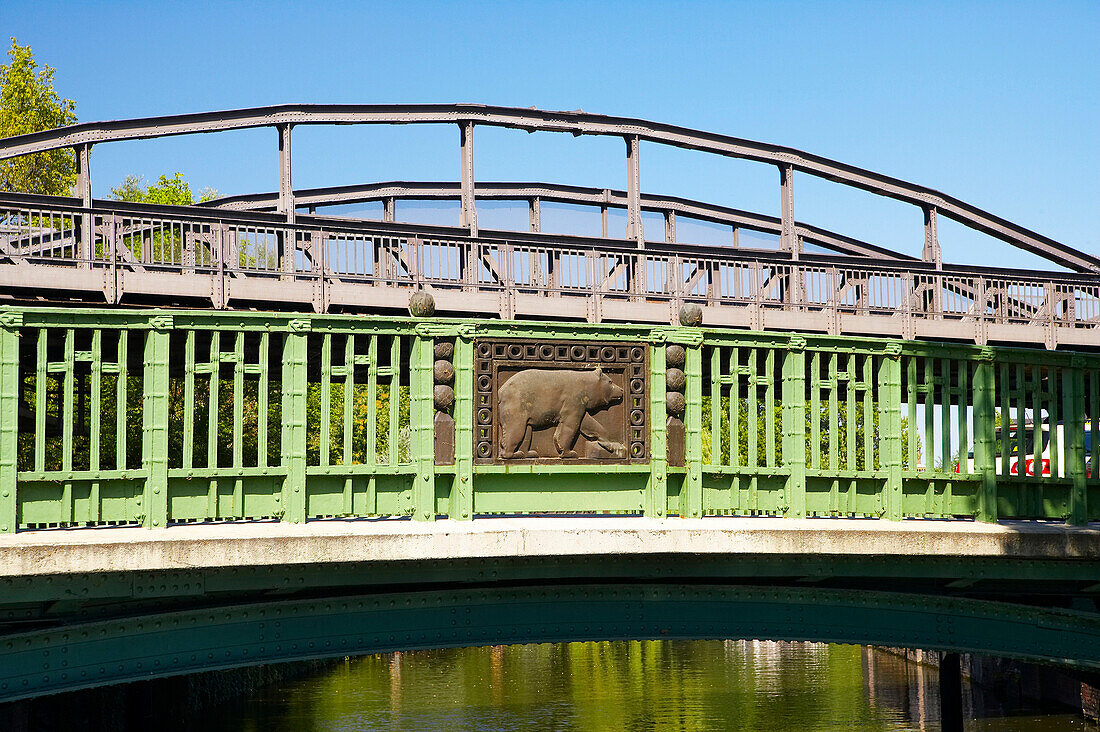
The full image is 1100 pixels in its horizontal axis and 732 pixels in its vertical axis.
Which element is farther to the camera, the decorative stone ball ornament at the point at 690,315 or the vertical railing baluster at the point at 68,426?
the decorative stone ball ornament at the point at 690,315

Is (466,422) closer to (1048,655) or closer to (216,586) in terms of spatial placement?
(216,586)

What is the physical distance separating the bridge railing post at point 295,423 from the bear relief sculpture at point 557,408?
60.5 inches

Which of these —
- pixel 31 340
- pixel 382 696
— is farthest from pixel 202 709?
pixel 31 340

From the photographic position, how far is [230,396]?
84.7ft

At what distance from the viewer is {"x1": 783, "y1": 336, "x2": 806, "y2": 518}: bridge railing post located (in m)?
9.51

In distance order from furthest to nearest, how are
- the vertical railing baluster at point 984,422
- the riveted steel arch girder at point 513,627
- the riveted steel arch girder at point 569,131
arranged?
the riveted steel arch girder at point 569,131 → the vertical railing baluster at point 984,422 → the riveted steel arch girder at point 513,627

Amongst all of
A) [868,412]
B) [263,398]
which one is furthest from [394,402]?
[868,412]

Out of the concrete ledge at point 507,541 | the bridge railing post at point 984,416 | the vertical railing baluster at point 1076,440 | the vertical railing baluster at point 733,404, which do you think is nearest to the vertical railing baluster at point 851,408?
the concrete ledge at point 507,541

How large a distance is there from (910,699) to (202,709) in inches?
764

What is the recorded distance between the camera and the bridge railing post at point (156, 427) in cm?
818

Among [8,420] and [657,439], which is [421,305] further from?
[8,420]

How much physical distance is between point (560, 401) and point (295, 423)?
2072mm

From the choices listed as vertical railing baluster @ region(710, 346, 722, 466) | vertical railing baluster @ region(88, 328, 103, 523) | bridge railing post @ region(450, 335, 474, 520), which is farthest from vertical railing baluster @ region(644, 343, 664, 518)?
vertical railing baluster @ region(88, 328, 103, 523)

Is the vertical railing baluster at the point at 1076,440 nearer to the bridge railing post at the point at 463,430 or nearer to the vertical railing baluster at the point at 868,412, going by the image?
the vertical railing baluster at the point at 868,412
